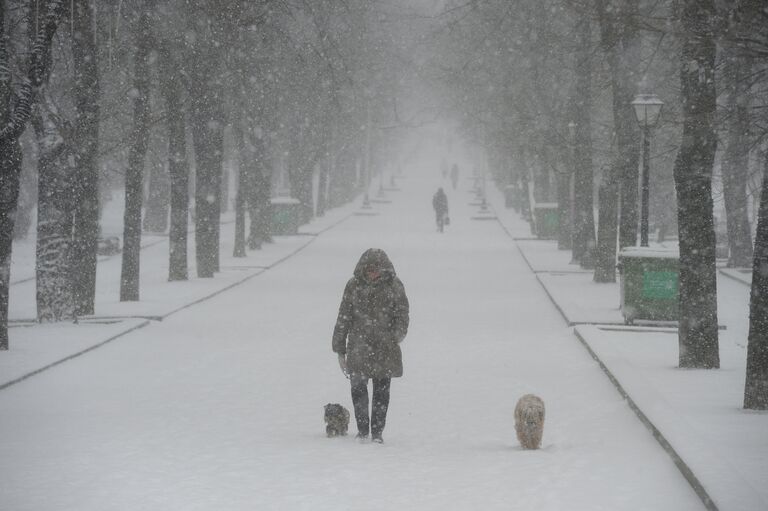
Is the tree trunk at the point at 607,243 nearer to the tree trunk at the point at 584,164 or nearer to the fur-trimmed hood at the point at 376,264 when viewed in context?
the tree trunk at the point at 584,164

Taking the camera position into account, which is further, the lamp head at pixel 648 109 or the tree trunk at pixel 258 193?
the tree trunk at pixel 258 193

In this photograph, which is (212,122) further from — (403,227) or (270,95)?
(403,227)

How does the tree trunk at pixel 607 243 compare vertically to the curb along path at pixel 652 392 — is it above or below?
above

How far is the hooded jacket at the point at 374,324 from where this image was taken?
9516 mm

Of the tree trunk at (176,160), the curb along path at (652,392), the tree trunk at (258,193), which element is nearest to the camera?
the curb along path at (652,392)

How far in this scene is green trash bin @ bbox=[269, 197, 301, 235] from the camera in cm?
4406

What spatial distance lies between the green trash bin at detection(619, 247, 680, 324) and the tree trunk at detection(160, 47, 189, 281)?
10148 millimetres

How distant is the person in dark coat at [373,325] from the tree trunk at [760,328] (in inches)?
137

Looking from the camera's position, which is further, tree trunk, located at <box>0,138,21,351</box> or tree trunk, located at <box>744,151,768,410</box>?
tree trunk, located at <box>0,138,21,351</box>

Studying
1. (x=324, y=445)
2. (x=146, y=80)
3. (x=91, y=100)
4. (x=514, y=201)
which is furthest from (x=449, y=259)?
(x=514, y=201)

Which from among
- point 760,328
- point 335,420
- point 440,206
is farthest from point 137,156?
point 440,206

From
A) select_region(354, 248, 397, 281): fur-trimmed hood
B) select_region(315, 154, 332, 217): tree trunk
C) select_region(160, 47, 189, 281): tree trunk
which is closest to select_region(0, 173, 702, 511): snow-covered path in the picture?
select_region(354, 248, 397, 281): fur-trimmed hood

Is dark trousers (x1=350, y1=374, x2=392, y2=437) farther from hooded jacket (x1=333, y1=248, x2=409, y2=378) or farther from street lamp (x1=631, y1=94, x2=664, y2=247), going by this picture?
street lamp (x1=631, y1=94, x2=664, y2=247)

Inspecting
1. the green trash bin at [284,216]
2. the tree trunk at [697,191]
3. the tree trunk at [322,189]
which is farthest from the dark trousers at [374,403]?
the tree trunk at [322,189]
